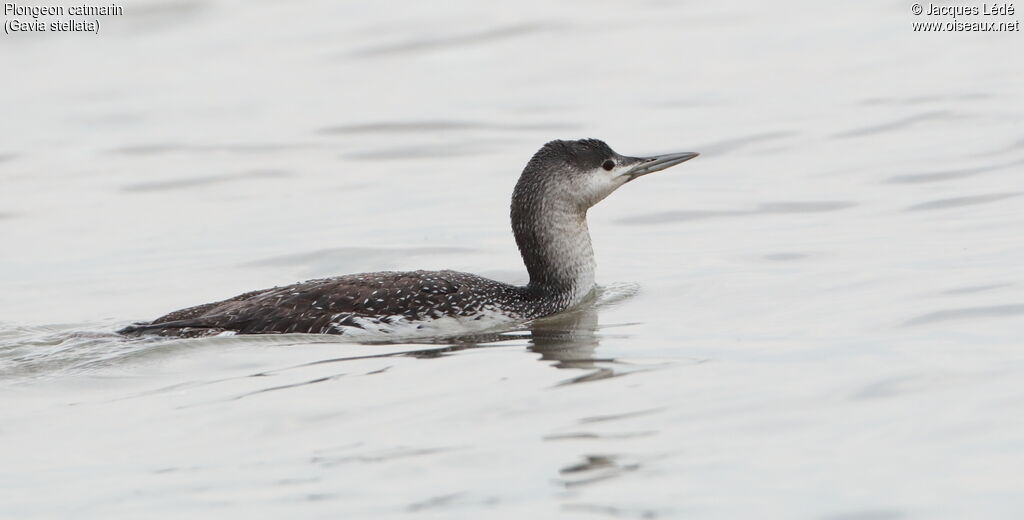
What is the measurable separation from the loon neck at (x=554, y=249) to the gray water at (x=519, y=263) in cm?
20

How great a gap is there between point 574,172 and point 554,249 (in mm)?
436

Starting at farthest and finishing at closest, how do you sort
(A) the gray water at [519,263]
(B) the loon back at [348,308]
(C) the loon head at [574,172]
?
(C) the loon head at [574,172] < (B) the loon back at [348,308] < (A) the gray water at [519,263]

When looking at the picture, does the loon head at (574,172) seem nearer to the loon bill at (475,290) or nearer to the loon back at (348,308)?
the loon bill at (475,290)

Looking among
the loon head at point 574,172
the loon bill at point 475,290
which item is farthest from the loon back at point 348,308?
the loon head at point 574,172

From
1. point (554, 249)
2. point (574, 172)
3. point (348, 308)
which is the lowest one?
point (348, 308)

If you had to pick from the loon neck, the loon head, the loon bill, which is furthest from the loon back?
the loon head

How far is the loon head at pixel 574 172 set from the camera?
863 cm

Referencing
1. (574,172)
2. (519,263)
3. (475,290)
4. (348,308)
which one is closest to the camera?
(348,308)

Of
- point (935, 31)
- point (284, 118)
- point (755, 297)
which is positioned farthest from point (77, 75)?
point (755, 297)

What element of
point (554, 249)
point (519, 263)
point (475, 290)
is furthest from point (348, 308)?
point (519, 263)

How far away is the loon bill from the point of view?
26.0ft

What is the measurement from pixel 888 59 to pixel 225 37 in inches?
307

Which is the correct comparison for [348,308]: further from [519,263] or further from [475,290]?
[519,263]

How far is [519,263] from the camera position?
1026 cm
